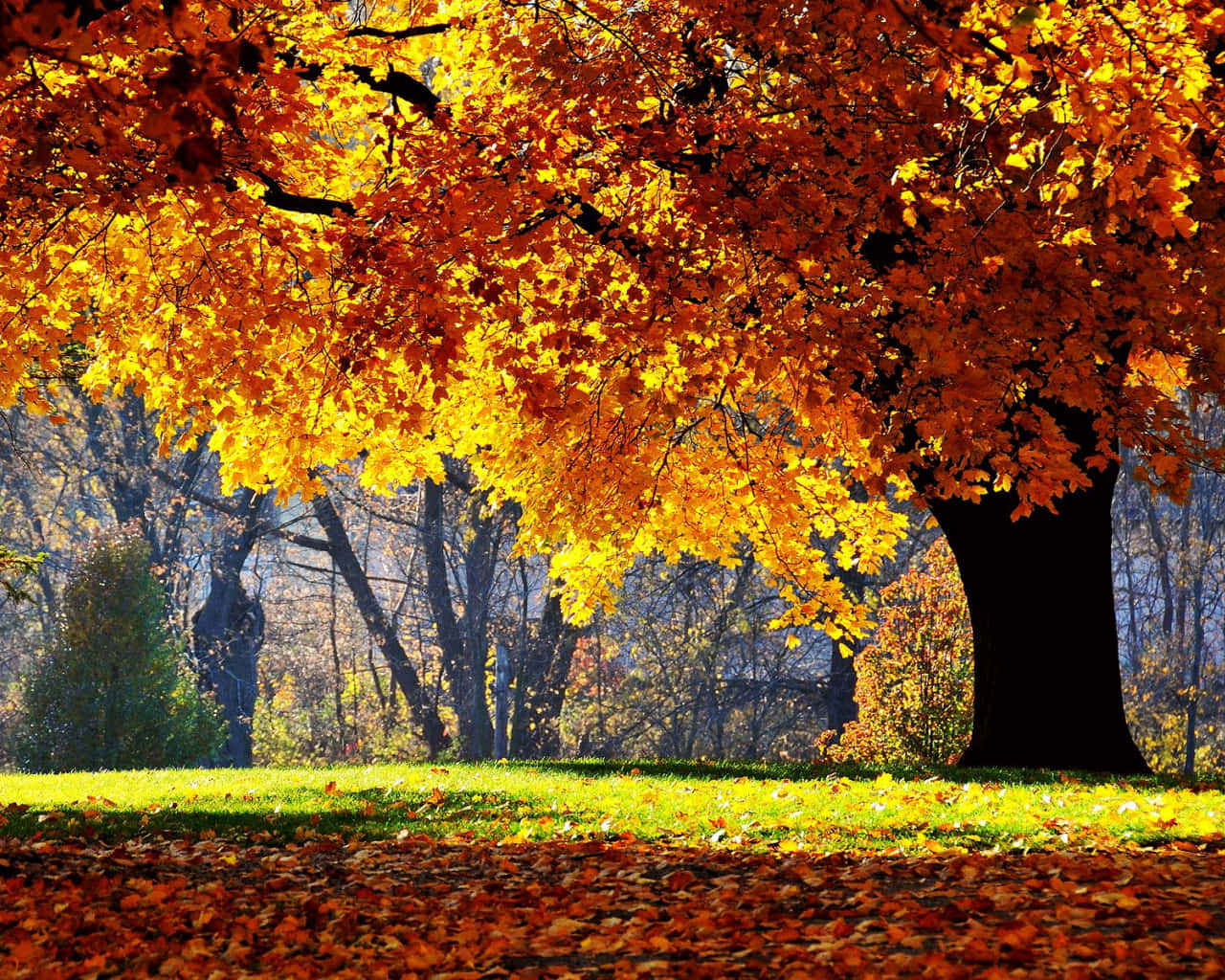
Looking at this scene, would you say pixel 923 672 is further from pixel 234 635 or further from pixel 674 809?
pixel 234 635

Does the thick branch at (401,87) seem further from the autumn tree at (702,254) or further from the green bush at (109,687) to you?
the green bush at (109,687)

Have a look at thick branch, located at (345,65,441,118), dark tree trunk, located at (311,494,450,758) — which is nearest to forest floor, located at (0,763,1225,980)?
thick branch, located at (345,65,441,118)

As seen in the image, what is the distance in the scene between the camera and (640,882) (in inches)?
233

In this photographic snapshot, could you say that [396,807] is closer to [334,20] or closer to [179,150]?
[334,20]

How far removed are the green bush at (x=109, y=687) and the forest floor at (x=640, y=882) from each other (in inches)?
325

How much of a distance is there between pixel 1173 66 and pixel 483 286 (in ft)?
12.8

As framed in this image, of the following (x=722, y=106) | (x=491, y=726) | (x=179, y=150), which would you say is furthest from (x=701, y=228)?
(x=491, y=726)

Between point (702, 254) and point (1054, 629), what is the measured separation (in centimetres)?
465

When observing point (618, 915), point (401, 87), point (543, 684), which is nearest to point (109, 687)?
point (543, 684)

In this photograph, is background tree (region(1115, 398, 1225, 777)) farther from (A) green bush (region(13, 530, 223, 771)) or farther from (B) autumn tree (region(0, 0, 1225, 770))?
(A) green bush (region(13, 530, 223, 771))

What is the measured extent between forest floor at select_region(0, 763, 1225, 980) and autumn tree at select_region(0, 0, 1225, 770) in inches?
78.8

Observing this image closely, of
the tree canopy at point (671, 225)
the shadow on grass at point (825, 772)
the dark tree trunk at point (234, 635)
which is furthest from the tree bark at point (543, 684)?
the tree canopy at point (671, 225)

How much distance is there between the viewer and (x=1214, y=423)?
81.8 feet

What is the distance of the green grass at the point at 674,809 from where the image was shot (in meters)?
6.96
